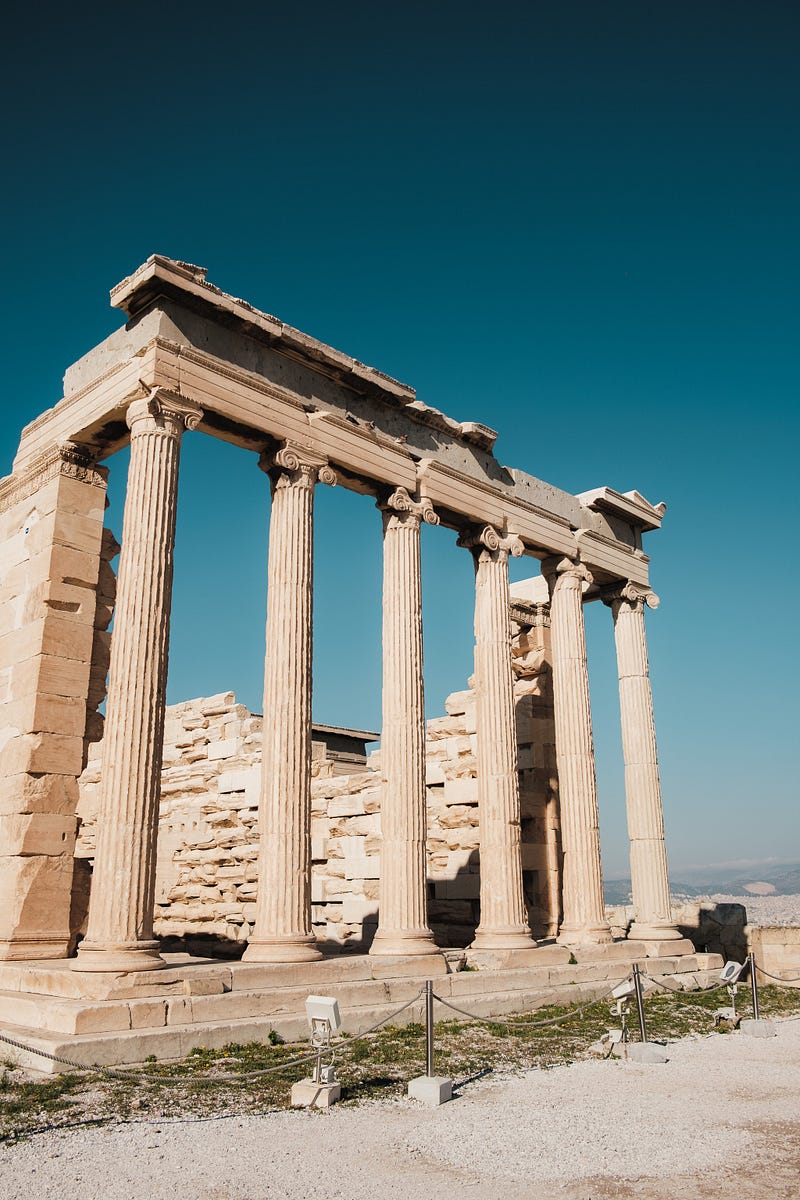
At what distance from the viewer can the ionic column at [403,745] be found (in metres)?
15.0

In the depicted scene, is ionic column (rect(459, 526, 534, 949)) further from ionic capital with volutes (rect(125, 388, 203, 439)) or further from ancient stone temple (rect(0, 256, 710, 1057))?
ionic capital with volutes (rect(125, 388, 203, 439))

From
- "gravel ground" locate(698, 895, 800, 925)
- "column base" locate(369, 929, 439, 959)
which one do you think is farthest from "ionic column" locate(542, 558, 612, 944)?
"gravel ground" locate(698, 895, 800, 925)

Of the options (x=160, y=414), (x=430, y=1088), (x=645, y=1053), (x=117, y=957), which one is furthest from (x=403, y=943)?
(x=160, y=414)

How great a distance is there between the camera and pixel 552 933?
19.9 meters

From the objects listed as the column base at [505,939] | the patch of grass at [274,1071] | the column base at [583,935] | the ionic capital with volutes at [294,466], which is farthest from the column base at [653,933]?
the ionic capital with volutes at [294,466]

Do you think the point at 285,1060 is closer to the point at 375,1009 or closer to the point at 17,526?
the point at 375,1009

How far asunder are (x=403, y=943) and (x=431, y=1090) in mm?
6171

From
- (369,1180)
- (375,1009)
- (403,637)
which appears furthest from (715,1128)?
(403,637)

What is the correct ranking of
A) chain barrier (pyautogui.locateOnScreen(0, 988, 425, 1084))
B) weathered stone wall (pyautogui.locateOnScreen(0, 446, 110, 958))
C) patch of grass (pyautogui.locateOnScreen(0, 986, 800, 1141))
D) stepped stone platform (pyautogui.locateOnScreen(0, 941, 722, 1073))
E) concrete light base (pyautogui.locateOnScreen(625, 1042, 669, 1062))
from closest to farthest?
chain barrier (pyautogui.locateOnScreen(0, 988, 425, 1084)) < patch of grass (pyautogui.locateOnScreen(0, 986, 800, 1141)) < stepped stone platform (pyautogui.locateOnScreen(0, 941, 722, 1073)) < concrete light base (pyautogui.locateOnScreen(625, 1042, 669, 1062)) < weathered stone wall (pyautogui.locateOnScreen(0, 446, 110, 958))

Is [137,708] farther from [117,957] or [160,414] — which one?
[160,414]

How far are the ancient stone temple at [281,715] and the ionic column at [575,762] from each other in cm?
5

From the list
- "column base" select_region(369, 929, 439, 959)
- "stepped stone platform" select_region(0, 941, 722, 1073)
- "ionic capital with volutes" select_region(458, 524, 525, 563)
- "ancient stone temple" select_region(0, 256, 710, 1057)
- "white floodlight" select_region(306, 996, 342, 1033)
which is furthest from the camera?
"ionic capital with volutes" select_region(458, 524, 525, 563)

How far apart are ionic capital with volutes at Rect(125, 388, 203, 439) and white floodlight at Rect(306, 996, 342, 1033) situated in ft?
25.2

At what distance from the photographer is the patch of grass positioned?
8031mm
